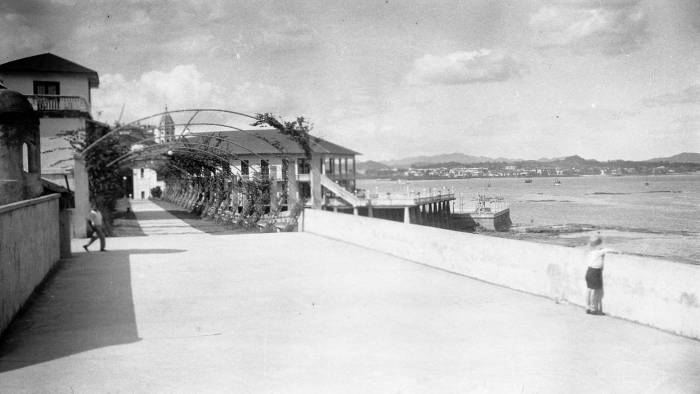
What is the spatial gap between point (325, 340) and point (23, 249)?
15.8ft

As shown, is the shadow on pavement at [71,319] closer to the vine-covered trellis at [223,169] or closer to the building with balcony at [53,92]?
the vine-covered trellis at [223,169]

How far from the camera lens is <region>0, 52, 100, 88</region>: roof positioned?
33531 mm

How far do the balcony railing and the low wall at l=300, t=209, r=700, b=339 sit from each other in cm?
2307

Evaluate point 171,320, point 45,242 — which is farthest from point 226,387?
point 45,242

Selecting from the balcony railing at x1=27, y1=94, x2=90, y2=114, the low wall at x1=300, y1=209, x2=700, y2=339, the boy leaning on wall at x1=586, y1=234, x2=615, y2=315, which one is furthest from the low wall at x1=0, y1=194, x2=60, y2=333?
the balcony railing at x1=27, y1=94, x2=90, y2=114

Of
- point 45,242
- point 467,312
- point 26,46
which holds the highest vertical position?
point 26,46

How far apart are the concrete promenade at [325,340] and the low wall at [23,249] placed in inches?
12.7

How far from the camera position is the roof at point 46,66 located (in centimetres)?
3353

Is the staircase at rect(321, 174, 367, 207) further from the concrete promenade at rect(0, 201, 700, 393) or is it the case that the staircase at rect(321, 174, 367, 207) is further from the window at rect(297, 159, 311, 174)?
the concrete promenade at rect(0, 201, 700, 393)

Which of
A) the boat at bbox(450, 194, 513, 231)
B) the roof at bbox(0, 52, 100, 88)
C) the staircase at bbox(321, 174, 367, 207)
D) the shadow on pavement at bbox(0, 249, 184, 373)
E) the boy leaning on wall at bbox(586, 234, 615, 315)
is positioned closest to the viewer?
the shadow on pavement at bbox(0, 249, 184, 373)

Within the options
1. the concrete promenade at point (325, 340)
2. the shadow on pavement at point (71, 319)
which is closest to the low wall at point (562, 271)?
the concrete promenade at point (325, 340)

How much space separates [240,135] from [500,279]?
51.1 meters

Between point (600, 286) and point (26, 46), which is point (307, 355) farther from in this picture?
point (26, 46)

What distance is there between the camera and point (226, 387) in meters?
5.33
